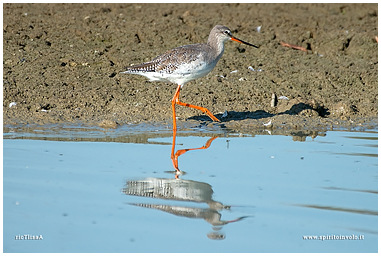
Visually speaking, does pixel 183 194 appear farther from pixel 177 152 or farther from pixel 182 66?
pixel 182 66

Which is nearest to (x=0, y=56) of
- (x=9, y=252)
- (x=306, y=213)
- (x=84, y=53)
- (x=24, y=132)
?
(x=84, y=53)

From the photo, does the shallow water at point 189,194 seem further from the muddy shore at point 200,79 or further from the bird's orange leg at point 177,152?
the muddy shore at point 200,79

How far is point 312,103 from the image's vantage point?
310 inches

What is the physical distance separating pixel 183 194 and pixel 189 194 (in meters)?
0.05

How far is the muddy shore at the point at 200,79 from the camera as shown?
7.67 meters

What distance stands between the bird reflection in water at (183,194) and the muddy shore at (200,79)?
A: 2.56m

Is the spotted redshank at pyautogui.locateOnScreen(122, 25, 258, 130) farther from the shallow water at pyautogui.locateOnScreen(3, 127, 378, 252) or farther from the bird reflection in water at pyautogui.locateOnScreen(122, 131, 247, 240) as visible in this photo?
the bird reflection in water at pyautogui.locateOnScreen(122, 131, 247, 240)

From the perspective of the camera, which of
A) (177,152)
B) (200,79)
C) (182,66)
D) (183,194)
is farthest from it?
(200,79)

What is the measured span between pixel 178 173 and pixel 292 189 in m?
1.17

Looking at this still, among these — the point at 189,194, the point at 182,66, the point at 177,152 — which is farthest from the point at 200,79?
the point at 189,194

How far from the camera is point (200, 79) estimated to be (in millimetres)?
8602

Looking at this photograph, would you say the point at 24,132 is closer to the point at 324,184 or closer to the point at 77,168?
the point at 77,168

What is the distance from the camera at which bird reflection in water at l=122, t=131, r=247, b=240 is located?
385 centimetres

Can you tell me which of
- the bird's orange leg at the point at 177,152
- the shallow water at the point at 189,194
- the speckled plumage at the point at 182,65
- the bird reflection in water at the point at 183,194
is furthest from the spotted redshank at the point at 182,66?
the bird reflection in water at the point at 183,194
